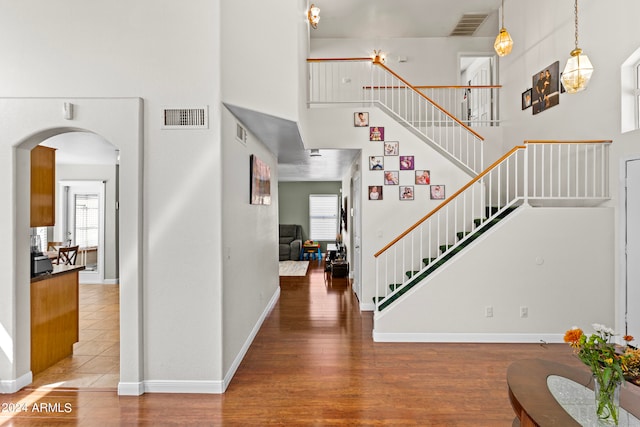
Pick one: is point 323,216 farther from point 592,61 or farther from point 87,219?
point 592,61

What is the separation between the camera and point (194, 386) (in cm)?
317

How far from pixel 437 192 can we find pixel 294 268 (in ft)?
17.9

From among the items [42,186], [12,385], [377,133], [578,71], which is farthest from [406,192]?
[12,385]

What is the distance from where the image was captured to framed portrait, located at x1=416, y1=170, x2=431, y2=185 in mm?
5746

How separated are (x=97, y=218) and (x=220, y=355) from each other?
678 centimetres

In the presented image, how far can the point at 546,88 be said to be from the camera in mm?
5672

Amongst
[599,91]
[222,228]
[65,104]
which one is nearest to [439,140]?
[599,91]

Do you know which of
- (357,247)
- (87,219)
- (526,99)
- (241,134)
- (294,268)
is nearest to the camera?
(241,134)

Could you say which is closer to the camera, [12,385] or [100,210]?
[12,385]

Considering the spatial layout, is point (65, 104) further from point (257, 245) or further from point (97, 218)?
point (97, 218)

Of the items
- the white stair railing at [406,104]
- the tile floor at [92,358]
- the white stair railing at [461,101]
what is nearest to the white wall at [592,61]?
the white stair railing at [461,101]

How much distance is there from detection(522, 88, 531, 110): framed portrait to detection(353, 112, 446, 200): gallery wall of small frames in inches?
90.4

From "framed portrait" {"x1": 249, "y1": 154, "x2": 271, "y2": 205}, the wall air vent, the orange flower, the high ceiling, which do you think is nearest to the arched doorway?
the wall air vent

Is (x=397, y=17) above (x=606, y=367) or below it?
above
